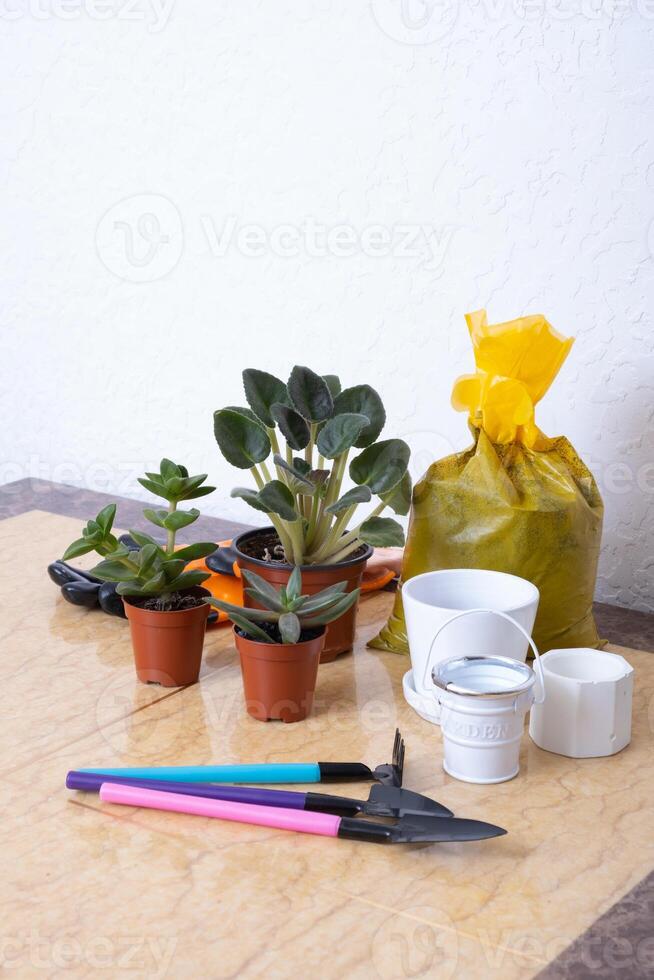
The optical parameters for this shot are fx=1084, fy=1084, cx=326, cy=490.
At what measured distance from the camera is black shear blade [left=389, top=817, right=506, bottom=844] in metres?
0.64

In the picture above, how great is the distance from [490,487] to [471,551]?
0.06 meters

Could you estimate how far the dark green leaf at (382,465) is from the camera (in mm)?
894

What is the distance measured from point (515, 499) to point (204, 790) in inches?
14.6

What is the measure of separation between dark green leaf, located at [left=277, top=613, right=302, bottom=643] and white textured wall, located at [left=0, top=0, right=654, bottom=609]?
457mm
